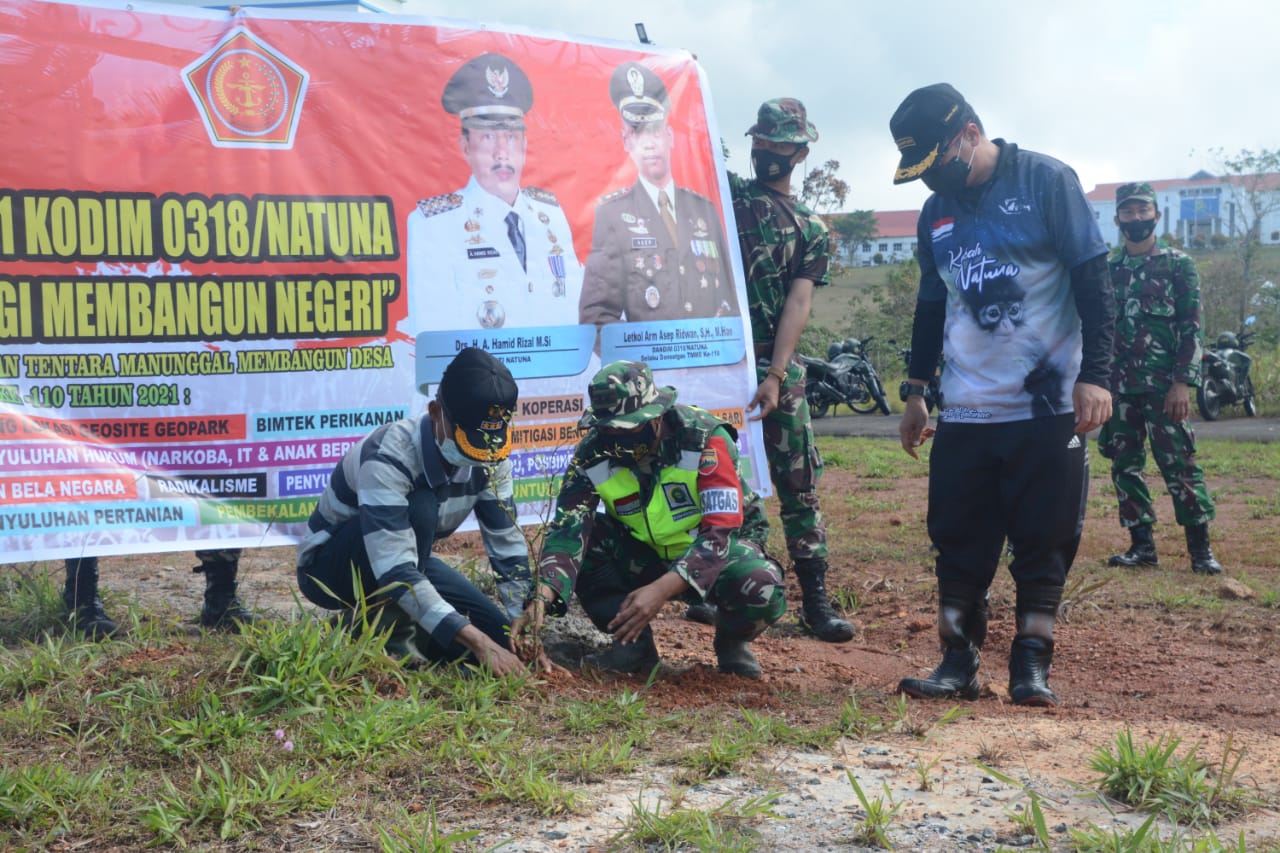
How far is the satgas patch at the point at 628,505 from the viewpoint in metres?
3.93

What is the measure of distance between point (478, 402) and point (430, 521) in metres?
0.52

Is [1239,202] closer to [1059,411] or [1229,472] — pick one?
[1229,472]

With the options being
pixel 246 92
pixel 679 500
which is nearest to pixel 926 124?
pixel 679 500

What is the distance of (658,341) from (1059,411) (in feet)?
6.22

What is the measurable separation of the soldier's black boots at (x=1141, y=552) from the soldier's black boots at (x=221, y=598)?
Result: 14.4 feet

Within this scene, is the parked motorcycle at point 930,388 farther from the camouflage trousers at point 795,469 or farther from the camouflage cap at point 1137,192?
the camouflage cap at point 1137,192

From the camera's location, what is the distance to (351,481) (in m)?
3.75

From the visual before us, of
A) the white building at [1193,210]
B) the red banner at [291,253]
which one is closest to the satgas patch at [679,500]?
the red banner at [291,253]

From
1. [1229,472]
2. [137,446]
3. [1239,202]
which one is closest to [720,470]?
[137,446]

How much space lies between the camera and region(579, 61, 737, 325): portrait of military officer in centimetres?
486

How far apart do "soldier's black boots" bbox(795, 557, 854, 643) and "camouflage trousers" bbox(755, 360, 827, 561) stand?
0.05m

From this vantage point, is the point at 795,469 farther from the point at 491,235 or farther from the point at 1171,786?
the point at 1171,786

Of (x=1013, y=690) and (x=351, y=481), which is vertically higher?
(x=351, y=481)

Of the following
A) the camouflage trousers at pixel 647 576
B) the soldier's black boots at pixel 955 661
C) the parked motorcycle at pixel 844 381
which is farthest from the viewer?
the parked motorcycle at pixel 844 381
